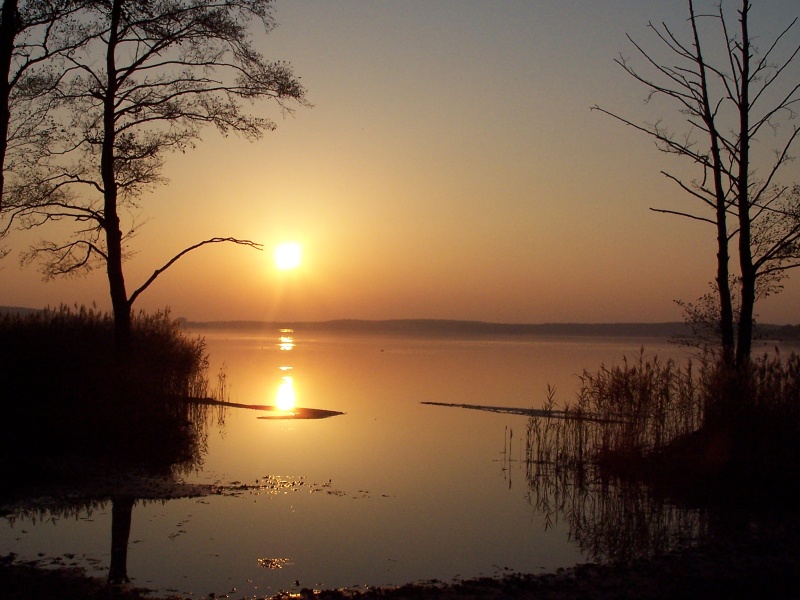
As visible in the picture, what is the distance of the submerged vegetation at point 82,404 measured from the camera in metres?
13.9

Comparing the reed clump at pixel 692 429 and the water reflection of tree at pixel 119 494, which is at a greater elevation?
the reed clump at pixel 692 429

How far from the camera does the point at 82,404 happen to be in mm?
15953

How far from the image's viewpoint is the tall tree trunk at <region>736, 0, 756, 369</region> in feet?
50.2

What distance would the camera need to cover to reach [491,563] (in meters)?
9.55

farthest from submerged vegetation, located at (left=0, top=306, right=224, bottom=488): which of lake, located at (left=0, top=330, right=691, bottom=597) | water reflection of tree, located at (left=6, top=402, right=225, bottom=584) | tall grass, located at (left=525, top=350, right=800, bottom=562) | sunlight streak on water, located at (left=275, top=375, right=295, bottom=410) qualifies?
tall grass, located at (left=525, top=350, right=800, bottom=562)

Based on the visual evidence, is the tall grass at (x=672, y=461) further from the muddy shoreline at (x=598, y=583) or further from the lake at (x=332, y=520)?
the muddy shoreline at (x=598, y=583)

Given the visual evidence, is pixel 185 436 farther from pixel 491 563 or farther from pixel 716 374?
pixel 716 374

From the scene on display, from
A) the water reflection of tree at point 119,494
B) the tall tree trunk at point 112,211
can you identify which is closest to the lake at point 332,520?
the water reflection of tree at point 119,494

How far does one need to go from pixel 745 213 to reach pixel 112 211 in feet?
46.2

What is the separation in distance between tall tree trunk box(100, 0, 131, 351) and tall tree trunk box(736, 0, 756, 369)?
13439 mm

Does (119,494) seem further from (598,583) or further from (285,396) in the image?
(285,396)

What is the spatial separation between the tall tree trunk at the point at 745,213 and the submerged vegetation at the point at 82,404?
11.5 meters

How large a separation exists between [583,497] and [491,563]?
172 inches

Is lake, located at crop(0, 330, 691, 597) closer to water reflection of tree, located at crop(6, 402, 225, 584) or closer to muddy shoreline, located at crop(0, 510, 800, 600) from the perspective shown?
water reflection of tree, located at crop(6, 402, 225, 584)
